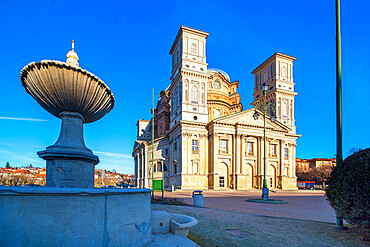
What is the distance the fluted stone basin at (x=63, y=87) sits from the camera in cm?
649

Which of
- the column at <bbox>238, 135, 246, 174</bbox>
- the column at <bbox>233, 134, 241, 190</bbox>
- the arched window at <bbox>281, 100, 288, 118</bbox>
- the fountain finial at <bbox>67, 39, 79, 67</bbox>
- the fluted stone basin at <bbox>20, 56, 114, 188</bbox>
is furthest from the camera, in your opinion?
the arched window at <bbox>281, 100, 288, 118</bbox>

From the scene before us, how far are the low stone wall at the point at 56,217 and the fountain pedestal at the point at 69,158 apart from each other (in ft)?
11.8

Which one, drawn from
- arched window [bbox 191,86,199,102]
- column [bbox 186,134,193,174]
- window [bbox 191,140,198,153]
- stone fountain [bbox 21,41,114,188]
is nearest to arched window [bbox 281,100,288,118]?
arched window [bbox 191,86,199,102]

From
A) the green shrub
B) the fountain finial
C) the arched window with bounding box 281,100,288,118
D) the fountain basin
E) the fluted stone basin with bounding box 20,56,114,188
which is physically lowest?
the fountain basin

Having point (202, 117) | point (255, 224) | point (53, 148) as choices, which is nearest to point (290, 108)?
point (202, 117)

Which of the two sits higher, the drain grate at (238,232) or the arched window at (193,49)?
the arched window at (193,49)

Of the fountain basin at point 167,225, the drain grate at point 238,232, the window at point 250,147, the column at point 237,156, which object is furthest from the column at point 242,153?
the fountain basin at point 167,225

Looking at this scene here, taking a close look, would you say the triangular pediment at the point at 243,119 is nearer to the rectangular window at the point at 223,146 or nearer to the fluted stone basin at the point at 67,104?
the rectangular window at the point at 223,146

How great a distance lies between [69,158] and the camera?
6.89 metres

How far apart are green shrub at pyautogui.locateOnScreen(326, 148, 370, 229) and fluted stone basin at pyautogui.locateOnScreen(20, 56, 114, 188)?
774cm

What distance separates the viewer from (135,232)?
164 inches

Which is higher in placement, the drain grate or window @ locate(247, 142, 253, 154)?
window @ locate(247, 142, 253, 154)

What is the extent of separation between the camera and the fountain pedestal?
6.77m

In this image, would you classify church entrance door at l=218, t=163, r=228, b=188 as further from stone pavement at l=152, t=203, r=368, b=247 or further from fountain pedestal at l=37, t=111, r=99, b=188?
fountain pedestal at l=37, t=111, r=99, b=188
